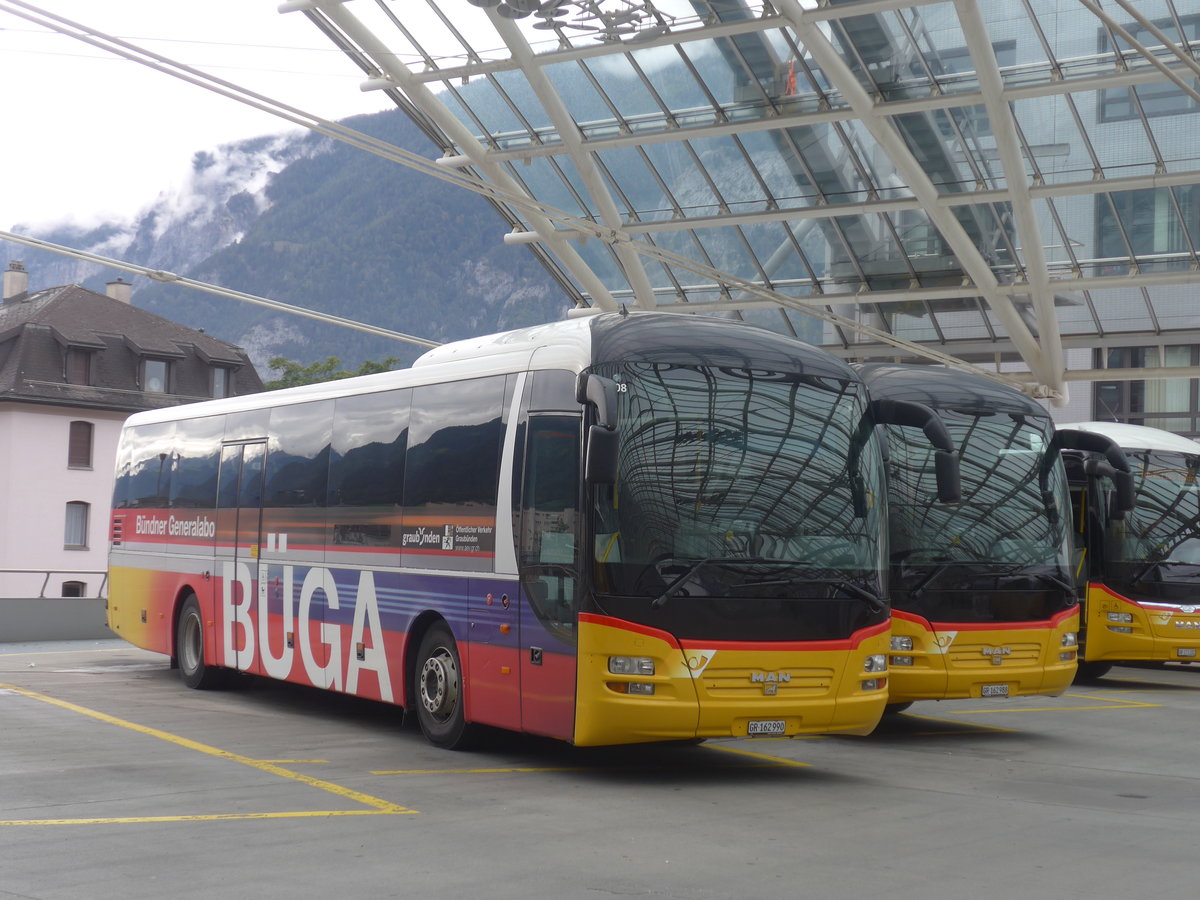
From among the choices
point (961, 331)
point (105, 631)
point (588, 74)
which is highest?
point (588, 74)

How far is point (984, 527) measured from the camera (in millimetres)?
13812

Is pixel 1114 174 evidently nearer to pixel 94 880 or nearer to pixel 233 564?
pixel 233 564

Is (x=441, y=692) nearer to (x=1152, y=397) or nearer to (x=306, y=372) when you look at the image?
(x=1152, y=397)

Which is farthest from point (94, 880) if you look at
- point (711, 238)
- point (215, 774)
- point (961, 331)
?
point (961, 331)

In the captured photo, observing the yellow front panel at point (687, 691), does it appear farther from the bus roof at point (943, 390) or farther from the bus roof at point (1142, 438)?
the bus roof at point (1142, 438)

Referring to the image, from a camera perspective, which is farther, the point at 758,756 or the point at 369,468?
the point at 369,468

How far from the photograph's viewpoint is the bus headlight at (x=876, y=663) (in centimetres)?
1077

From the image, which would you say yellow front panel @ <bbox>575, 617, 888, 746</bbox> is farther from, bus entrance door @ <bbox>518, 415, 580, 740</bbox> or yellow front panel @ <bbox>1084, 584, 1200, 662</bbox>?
yellow front panel @ <bbox>1084, 584, 1200, 662</bbox>

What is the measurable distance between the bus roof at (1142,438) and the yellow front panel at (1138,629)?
209 centimetres

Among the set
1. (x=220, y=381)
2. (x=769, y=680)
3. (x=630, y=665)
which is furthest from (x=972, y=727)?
(x=220, y=381)

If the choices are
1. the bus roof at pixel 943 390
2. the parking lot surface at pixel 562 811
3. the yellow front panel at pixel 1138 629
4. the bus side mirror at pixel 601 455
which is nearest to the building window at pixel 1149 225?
the yellow front panel at pixel 1138 629

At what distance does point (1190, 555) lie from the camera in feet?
67.1

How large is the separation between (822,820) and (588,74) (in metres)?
20.0

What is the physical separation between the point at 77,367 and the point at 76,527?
20.7 ft
